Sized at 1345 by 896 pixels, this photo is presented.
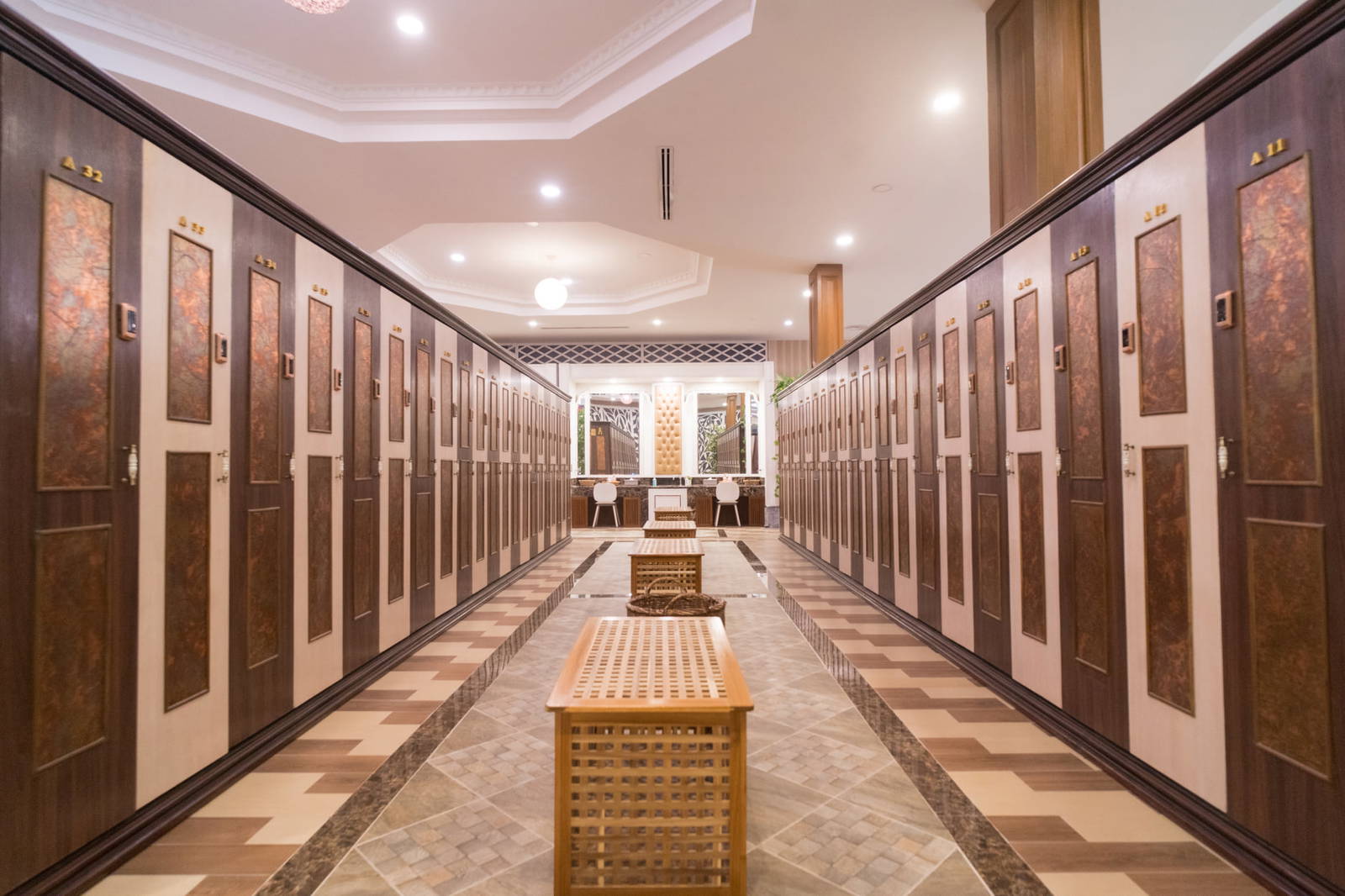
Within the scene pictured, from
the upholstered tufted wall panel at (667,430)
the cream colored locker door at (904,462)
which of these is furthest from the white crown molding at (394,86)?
the upholstered tufted wall panel at (667,430)

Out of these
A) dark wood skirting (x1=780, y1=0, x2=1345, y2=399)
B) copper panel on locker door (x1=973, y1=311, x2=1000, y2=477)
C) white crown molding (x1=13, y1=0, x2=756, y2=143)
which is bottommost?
copper panel on locker door (x1=973, y1=311, x2=1000, y2=477)

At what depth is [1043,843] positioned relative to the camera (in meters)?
1.87

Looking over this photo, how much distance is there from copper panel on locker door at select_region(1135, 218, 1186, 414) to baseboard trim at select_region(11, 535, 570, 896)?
326 centimetres

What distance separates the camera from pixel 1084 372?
2.56 metres

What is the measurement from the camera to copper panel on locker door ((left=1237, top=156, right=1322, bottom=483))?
1614 millimetres

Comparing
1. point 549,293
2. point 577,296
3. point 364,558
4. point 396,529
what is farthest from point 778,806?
point 577,296

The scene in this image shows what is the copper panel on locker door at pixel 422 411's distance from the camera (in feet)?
13.8

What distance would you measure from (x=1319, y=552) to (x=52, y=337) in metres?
3.12

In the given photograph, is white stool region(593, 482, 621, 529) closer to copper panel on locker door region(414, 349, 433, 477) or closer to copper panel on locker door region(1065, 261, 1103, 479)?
copper panel on locker door region(414, 349, 433, 477)

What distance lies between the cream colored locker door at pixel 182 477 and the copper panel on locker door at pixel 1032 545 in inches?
125

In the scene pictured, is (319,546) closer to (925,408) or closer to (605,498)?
(925,408)

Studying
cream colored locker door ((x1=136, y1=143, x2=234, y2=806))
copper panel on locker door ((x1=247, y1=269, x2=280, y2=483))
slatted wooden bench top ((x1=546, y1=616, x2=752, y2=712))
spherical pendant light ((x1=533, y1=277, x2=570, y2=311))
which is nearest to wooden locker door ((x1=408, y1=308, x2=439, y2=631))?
copper panel on locker door ((x1=247, y1=269, x2=280, y2=483))

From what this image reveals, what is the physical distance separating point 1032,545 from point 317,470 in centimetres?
319

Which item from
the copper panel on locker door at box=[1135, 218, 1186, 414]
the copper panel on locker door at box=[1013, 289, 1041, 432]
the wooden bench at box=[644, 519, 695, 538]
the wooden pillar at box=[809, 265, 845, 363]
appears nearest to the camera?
the copper panel on locker door at box=[1135, 218, 1186, 414]
